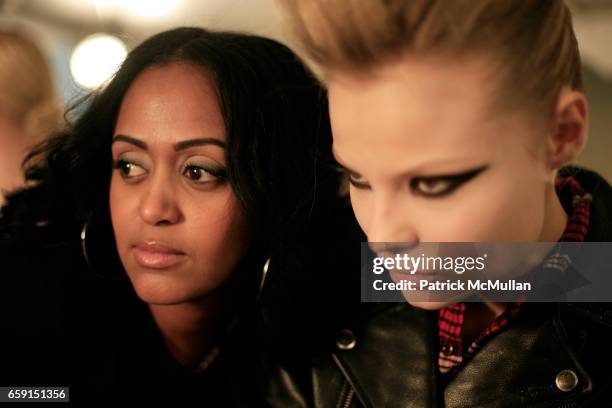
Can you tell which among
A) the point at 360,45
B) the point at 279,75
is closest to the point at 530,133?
the point at 360,45

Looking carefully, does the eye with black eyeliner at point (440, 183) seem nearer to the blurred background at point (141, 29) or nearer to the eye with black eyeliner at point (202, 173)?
the blurred background at point (141, 29)

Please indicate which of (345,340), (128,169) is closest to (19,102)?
(128,169)

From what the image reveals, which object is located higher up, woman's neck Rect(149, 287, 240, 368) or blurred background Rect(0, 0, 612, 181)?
blurred background Rect(0, 0, 612, 181)

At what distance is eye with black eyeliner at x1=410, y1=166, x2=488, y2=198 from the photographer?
33.0 inches

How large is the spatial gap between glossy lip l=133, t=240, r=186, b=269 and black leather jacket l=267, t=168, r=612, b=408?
10.8 inches

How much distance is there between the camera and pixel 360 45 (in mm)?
833

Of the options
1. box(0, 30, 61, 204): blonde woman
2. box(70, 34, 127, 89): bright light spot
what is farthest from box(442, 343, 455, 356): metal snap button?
box(0, 30, 61, 204): blonde woman

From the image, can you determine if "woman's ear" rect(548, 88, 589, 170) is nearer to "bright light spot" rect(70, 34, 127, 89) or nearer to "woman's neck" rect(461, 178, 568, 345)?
"woman's neck" rect(461, 178, 568, 345)

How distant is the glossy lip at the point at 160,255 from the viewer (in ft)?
3.91

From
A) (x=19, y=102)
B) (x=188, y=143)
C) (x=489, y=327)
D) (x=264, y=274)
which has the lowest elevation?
(x=489, y=327)

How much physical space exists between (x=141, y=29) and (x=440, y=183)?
125 centimetres

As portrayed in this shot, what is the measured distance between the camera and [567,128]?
0.88m

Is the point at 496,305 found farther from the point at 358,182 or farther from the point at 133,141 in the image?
the point at 133,141

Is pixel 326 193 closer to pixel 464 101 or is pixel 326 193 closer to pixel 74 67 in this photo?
pixel 464 101
